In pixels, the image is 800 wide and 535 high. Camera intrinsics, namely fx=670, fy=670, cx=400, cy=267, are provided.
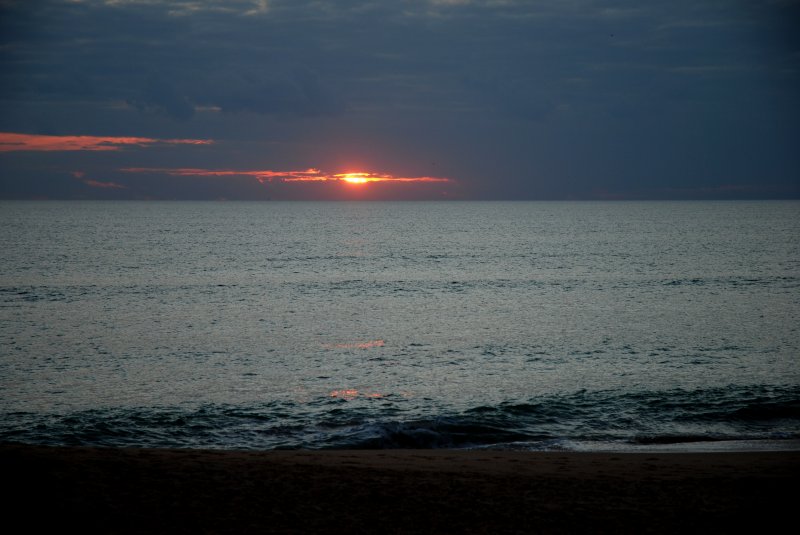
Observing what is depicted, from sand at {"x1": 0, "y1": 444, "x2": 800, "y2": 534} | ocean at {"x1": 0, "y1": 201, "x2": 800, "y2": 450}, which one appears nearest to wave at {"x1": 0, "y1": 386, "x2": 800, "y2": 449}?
ocean at {"x1": 0, "y1": 201, "x2": 800, "y2": 450}

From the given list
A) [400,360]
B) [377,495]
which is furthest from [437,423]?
[400,360]

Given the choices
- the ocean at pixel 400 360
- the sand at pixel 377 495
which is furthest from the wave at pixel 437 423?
the sand at pixel 377 495

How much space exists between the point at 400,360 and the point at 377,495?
18810 millimetres

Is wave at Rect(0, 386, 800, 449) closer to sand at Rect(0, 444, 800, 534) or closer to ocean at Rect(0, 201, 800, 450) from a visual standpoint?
ocean at Rect(0, 201, 800, 450)

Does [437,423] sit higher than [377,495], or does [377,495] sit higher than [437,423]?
[377,495]

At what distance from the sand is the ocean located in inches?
196

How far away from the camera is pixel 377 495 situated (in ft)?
41.1

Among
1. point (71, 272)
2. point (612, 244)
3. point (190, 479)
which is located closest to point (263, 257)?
point (71, 272)

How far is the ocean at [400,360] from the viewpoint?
2119cm

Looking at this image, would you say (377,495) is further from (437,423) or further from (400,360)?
(400,360)

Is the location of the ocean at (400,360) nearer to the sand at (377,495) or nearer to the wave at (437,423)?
the wave at (437,423)

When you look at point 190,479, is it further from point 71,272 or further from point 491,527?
point 71,272

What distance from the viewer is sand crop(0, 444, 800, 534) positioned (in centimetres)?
1112

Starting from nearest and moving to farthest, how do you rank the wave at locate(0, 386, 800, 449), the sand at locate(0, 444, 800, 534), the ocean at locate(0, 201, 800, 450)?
1. the sand at locate(0, 444, 800, 534)
2. the wave at locate(0, 386, 800, 449)
3. the ocean at locate(0, 201, 800, 450)
